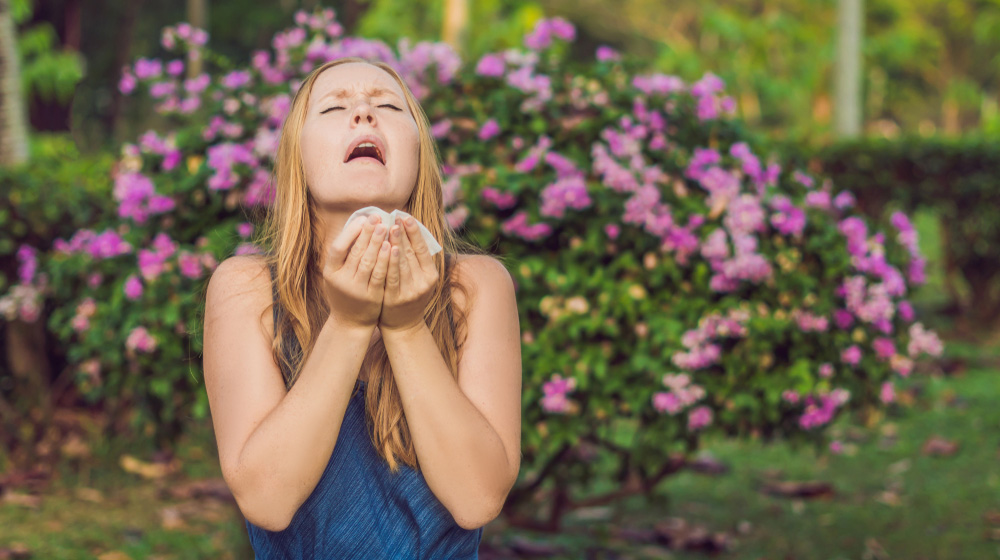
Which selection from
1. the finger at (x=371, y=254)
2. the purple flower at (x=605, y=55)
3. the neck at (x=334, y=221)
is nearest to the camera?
the finger at (x=371, y=254)

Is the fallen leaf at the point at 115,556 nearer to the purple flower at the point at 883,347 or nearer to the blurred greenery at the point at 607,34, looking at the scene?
the purple flower at the point at 883,347

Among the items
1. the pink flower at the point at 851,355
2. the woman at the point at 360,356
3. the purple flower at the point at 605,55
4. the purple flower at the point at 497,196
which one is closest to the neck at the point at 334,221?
the woman at the point at 360,356

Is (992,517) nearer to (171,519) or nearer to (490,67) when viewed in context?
(490,67)

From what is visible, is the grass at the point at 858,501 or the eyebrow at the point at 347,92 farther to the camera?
the grass at the point at 858,501

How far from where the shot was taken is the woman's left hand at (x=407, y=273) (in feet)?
4.66

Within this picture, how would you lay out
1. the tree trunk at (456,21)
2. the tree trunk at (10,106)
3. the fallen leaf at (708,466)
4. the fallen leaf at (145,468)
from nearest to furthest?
the fallen leaf at (145,468)
the fallen leaf at (708,466)
the tree trunk at (10,106)
the tree trunk at (456,21)

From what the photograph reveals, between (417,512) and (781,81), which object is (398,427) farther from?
(781,81)

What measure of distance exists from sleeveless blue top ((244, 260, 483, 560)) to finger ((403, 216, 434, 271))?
1.15ft

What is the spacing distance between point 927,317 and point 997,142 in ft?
5.57

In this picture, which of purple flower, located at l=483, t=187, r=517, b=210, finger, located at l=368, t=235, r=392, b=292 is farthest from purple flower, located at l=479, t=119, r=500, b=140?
finger, located at l=368, t=235, r=392, b=292

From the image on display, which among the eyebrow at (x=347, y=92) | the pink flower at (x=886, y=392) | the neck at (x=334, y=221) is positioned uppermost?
the eyebrow at (x=347, y=92)

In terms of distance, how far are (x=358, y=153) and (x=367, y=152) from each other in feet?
0.05

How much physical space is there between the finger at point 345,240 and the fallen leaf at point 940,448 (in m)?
4.81

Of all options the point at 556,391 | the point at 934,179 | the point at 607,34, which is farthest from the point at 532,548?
the point at 607,34
